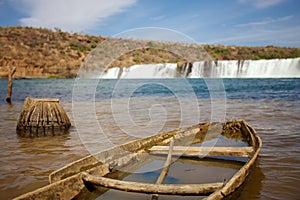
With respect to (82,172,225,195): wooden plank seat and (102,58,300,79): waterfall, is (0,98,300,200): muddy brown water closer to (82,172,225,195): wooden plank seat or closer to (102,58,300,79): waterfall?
(82,172,225,195): wooden plank seat

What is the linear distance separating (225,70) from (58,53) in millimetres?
34518

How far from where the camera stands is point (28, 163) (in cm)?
416

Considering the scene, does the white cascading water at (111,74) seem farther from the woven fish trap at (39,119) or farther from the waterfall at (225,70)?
the woven fish trap at (39,119)

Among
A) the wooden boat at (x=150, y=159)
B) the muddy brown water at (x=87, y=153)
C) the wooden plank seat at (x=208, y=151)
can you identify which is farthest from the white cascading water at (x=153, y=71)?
the wooden plank seat at (x=208, y=151)

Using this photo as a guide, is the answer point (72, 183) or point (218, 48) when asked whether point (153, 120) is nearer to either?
point (72, 183)

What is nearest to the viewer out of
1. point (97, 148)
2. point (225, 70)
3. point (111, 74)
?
point (97, 148)

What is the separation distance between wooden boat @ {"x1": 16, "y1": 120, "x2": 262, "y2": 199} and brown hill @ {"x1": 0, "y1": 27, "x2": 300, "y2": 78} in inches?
1735

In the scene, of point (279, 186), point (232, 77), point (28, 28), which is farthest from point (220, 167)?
point (28, 28)

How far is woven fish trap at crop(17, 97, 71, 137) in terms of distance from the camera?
6.04m

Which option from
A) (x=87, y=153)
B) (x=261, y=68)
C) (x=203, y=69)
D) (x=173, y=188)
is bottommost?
(x=87, y=153)

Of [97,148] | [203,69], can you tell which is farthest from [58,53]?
[97,148]

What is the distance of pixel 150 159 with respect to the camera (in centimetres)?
438

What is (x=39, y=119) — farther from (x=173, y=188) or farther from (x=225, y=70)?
(x=225, y=70)

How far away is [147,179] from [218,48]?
67.8 meters
